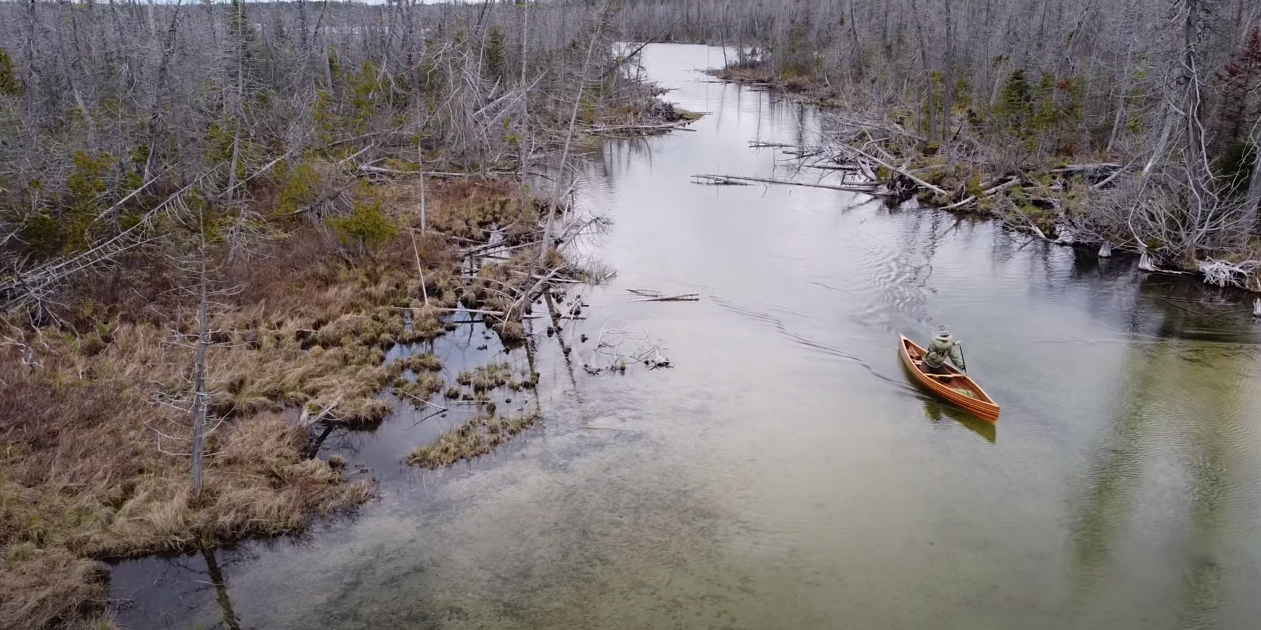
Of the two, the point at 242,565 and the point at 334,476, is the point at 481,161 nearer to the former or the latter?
the point at 334,476

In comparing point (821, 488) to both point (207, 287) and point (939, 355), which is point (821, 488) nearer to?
point (939, 355)

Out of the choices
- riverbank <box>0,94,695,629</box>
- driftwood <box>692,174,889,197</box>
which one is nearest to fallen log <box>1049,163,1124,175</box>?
driftwood <box>692,174,889,197</box>

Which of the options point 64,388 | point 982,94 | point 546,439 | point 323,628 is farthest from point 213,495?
point 982,94

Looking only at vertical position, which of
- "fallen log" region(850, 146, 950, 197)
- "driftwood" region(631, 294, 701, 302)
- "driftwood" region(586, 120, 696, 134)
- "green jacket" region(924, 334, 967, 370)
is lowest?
"driftwood" region(631, 294, 701, 302)

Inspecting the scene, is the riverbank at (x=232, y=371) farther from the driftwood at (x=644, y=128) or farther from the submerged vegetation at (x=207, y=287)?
the driftwood at (x=644, y=128)

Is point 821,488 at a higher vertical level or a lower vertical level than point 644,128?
lower

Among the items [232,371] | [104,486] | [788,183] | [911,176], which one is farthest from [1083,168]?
[104,486]

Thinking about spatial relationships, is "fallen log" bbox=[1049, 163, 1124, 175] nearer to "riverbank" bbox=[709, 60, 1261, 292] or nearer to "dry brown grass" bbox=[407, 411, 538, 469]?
"riverbank" bbox=[709, 60, 1261, 292]
